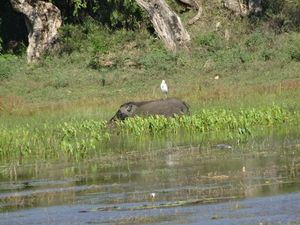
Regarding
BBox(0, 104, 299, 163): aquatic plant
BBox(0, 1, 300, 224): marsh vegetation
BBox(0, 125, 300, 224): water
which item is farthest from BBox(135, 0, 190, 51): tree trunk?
BBox(0, 125, 300, 224): water

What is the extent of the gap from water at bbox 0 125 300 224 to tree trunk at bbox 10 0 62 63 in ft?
58.3

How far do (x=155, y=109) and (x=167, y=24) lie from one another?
13.1 meters

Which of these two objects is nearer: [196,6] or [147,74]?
[147,74]

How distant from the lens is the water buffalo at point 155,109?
45.9 ft

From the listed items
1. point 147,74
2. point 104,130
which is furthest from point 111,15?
point 104,130

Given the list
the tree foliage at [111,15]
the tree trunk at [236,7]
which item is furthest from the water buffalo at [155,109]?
the tree trunk at [236,7]

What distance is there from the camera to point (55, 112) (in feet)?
55.9

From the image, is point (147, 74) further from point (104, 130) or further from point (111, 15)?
point (104, 130)

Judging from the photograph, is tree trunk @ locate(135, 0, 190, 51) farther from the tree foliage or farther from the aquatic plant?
the aquatic plant

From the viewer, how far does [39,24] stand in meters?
26.8

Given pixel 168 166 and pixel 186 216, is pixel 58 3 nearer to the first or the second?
pixel 168 166

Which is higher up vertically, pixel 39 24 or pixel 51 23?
pixel 51 23

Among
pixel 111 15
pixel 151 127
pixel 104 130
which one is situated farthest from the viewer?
pixel 111 15

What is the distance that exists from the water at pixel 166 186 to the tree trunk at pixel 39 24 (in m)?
17.8
